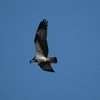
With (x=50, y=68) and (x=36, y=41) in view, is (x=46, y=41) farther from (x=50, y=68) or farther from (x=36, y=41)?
(x=50, y=68)

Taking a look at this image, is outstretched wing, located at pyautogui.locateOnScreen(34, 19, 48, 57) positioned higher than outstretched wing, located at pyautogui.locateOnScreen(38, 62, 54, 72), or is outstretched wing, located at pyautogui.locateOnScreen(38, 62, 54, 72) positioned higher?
outstretched wing, located at pyautogui.locateOnScreen(34, 19, 48, 57)

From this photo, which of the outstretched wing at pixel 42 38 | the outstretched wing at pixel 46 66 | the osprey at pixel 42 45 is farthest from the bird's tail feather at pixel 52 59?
the outstretched wing at pixel 46 66

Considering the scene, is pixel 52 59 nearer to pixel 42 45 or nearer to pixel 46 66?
pixel 42 45

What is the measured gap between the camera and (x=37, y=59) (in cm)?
2048

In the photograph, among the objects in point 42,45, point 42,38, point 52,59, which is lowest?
point 52,59

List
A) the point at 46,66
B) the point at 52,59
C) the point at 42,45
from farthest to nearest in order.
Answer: the point at 46,66 < the point at 42,45 < the point at 52,59

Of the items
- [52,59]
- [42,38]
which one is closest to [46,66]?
[52,59]

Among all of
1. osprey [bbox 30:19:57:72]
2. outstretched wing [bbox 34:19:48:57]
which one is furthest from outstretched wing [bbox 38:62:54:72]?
outstretched wing [bbox 34:19:48:57]

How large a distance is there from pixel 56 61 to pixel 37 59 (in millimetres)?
1453

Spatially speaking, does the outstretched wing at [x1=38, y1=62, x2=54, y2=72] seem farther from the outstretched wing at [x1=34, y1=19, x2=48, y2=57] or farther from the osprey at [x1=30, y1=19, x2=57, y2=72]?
the outstretched wing at [x1=34, y1=19, x2=48, y2=57]

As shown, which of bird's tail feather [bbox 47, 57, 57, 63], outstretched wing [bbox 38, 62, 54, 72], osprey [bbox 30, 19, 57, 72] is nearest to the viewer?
bird's tail feather [bbox 47, 57, 57, 63]

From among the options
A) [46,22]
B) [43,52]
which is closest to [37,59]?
[43,52]

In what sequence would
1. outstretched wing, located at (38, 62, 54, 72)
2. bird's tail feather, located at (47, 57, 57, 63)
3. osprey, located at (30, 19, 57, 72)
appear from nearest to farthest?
bird's tail feather, located at (47, 57, 57, 63), osprey, located at (30, 19, 57, 72), outstretched wing, located at (38, 62, 54, 72)

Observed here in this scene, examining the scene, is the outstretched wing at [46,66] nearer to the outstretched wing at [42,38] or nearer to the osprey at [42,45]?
the osprey at [42,45]
